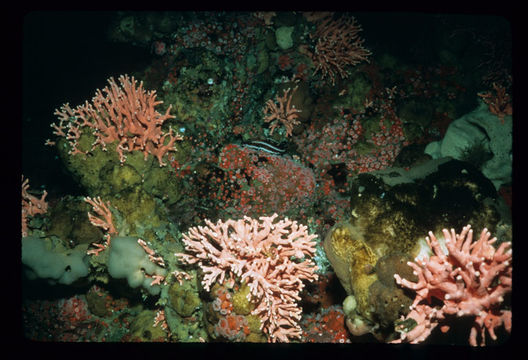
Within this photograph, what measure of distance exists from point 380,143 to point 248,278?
334 cm

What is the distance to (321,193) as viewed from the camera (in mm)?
4570

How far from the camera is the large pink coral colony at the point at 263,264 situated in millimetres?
3002

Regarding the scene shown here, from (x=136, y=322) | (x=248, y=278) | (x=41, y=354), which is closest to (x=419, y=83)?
(x=248, y=278)

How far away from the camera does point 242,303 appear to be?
3.00 metres

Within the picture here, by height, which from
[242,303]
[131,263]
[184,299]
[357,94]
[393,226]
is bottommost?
[184,299]

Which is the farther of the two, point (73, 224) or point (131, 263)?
point (73, 224)

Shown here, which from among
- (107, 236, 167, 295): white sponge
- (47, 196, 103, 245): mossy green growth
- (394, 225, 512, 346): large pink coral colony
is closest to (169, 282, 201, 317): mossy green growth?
(107, 236, 167, 295): white sponge

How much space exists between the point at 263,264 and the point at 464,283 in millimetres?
1986

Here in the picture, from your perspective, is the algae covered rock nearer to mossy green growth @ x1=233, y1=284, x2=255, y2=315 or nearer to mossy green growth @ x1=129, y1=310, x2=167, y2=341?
mossy green growth @ x1=233, y1=284, x2=255, y2=315

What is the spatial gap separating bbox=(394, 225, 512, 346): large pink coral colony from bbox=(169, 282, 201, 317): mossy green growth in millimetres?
2312

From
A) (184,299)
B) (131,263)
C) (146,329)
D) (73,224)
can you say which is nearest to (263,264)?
(184,299)

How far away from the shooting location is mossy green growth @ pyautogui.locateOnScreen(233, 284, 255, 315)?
300 centimetres

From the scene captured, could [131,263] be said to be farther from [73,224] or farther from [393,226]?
[393,226]

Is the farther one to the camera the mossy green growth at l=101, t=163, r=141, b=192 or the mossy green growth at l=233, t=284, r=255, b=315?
the mossy green growth at l=101, t=163, r=141, b=192
